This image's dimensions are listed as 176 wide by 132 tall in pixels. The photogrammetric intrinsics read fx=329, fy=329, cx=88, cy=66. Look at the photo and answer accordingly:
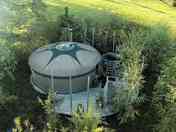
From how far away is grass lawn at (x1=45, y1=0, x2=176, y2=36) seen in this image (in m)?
13.7

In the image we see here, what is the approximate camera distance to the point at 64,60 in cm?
1009

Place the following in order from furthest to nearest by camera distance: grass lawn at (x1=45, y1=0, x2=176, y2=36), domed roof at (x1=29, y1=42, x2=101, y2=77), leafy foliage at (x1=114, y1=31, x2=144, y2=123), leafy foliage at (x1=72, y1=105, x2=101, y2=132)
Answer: grass lawn at (x1=45, y1=0, x2=176, y2=36), domed roof at (x1=29, y1=42, x2=101, y2=77), leafy foliage at (x1=114, y1=31, x2=144, y2=123), leafy foliage at (x1=72, y1=105, x2=101, y2=132)

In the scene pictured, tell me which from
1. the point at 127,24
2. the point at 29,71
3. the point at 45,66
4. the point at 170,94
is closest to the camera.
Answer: the point at 170,94

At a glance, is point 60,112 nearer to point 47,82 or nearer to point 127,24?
point 47,82

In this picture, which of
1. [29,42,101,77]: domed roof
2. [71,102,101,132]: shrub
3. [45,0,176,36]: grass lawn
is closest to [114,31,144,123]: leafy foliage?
[29,42,101,77]: domed roof

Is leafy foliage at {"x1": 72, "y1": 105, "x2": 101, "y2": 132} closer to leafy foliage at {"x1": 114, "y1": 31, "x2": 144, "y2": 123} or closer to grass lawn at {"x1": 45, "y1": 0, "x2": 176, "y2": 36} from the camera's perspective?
leafy foliage at {"x1": 114, "y1": 31, "x2": 144, "y2": 123}

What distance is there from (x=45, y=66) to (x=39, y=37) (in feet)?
7.76

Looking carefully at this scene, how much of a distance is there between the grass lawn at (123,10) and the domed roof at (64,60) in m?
2.53

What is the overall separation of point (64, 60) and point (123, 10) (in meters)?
5.96

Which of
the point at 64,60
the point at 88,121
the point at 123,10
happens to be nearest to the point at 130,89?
the point at 88,121

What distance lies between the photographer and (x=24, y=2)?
46.4 feet

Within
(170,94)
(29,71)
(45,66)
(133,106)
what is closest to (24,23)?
(29,71)

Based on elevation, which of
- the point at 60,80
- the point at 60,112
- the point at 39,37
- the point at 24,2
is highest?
the point at 24,2

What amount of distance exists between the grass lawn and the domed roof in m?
2.53
